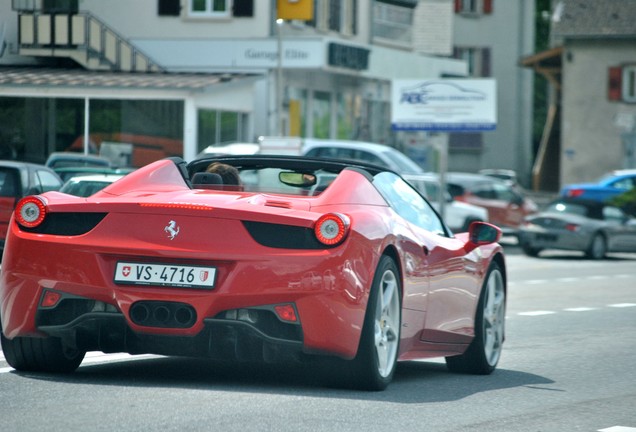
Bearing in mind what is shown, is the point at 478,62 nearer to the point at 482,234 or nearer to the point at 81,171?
the point at 81,171

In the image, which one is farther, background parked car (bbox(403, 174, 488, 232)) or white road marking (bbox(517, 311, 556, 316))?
background parked car (bbox(403, 174, 488, 232))

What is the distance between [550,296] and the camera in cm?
2017

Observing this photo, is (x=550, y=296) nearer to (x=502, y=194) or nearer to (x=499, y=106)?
(x=502, y=194)

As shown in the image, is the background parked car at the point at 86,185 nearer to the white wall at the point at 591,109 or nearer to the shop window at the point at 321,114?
the shop window at the point at 321,114

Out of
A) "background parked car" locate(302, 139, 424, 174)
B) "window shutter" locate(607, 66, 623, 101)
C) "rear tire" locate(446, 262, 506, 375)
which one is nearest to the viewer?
"rear tire" locate(446, 262, 506, 375)

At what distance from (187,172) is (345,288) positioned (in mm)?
1518

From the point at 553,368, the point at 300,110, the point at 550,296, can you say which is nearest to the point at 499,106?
the point at 300,110

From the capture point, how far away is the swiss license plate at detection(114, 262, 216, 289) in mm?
7637

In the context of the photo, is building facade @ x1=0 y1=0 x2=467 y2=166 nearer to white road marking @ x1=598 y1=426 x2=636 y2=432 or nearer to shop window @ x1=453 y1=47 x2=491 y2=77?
shop window @ x1=453 y1=47 x2=491 y2=77

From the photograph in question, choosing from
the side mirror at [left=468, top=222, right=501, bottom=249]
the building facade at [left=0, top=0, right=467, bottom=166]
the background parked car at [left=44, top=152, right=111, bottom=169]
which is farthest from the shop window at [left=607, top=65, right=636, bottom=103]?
the side mirror at [left=468, top=222, right=501, bottom=249]

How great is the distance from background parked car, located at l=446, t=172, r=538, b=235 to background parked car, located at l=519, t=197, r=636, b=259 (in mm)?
2709

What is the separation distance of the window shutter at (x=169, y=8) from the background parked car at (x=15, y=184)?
22.2 meters

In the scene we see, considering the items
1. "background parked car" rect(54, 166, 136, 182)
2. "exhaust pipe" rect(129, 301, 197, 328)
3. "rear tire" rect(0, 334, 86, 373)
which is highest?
"exhaust pipe" rect(129, 301, 197, 328)

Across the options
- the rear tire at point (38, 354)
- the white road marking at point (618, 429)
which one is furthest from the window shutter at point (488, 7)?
the white road marking at point (618, 429)
